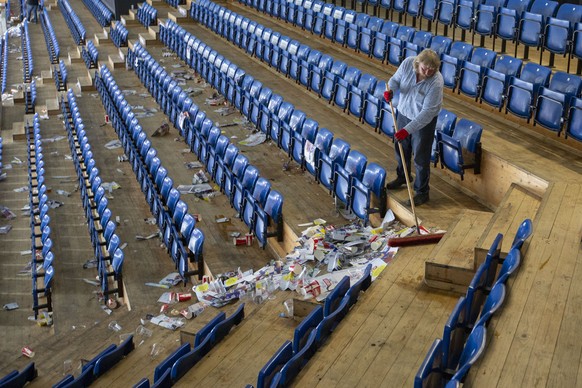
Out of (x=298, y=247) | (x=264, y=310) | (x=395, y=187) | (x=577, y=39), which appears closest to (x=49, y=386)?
(x=264, y=310)

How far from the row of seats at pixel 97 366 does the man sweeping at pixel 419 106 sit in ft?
5.76

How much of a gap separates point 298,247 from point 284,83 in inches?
141

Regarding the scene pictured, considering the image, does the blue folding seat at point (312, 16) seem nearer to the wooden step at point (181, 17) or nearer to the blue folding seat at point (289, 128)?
the wooden step at point (181, 17)

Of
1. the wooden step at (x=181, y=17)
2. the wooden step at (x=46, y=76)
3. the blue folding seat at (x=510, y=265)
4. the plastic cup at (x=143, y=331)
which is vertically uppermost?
the blue folding seat at (x=510, y=265)

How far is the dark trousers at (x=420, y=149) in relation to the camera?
4328 mm

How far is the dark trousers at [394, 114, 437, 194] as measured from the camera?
4.33 meters

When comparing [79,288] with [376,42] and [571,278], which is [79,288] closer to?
[571,278]

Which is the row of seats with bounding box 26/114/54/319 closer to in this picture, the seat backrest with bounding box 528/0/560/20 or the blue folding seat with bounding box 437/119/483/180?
the blue folding seat with bounding box 437/119/483/180

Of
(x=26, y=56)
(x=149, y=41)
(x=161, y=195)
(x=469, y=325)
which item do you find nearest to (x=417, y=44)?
(x=161, y=195)

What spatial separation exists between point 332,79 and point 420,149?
2.58m

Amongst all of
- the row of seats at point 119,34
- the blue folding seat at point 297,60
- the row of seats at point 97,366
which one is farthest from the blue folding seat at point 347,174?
the row of seats at point 119,34

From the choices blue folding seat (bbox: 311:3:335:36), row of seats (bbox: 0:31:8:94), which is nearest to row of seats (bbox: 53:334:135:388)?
blue folding seat (bbox: 311:3:335:36)

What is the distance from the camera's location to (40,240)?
6137 millimetres

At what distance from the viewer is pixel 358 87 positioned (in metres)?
6.46
